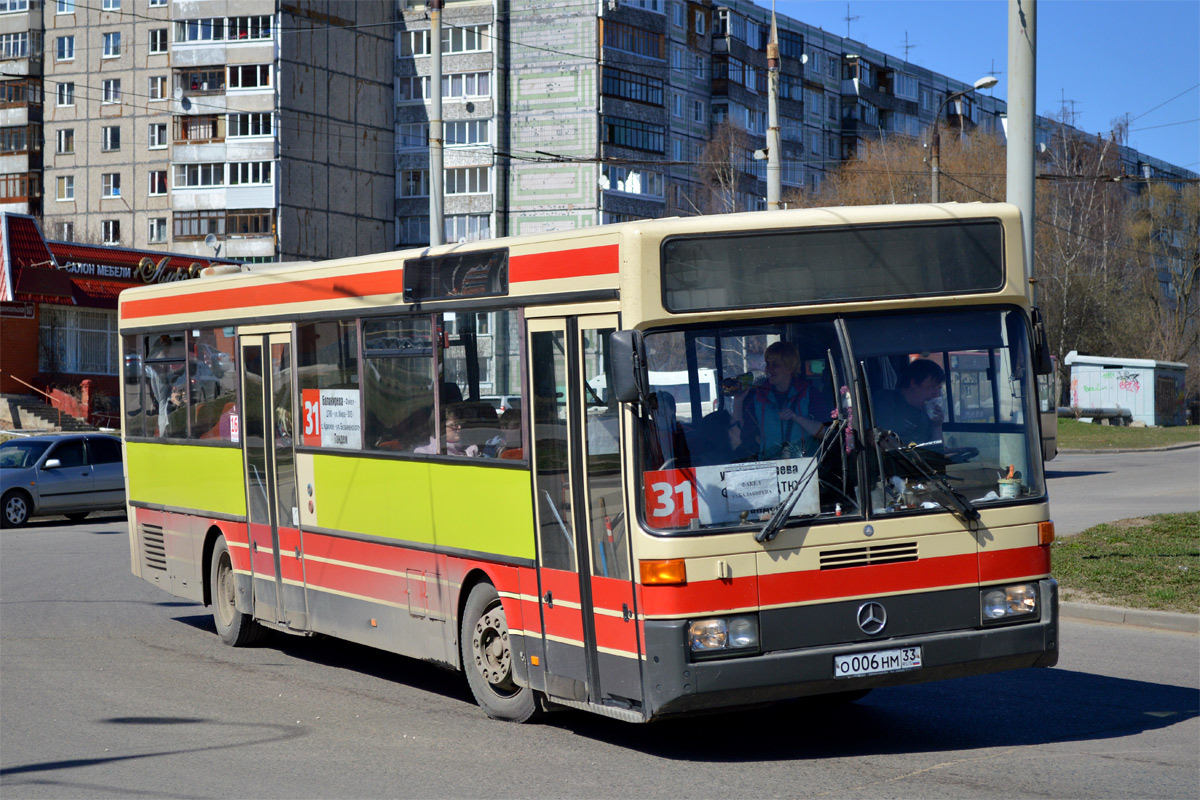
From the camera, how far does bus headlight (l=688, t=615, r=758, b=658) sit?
677cm

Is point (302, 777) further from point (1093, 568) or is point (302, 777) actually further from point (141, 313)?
point (1093, 568)

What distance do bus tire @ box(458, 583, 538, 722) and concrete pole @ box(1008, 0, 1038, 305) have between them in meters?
7.43

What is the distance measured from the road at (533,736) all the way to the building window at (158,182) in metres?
69.5

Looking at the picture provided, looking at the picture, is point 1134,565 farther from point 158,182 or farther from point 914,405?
point 158,182

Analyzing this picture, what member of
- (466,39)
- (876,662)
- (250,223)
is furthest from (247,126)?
(876,662)

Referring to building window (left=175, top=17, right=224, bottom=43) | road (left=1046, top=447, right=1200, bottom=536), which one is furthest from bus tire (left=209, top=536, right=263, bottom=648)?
building window (left=175, top=17, right=224, bottom=43)

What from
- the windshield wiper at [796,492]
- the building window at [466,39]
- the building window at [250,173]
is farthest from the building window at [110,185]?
the windshield wiper at [796,492]

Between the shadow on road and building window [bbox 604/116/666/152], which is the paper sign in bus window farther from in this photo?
building window [bbox 604/116/666/152]

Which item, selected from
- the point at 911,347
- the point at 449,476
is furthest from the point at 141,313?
the point at 911,347

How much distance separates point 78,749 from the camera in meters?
7.73

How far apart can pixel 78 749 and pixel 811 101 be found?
85335 mm

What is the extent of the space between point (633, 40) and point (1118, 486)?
5005 cm

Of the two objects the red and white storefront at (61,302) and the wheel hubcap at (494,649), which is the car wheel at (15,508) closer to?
the wheel hubcap at (494,649)

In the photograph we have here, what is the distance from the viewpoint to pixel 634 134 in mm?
73125
